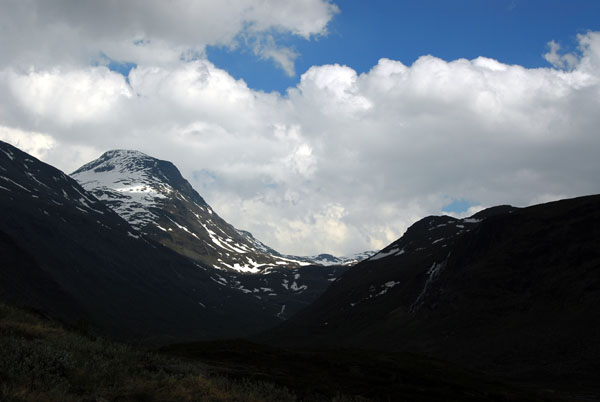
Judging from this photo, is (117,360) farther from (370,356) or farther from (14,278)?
(14,278)

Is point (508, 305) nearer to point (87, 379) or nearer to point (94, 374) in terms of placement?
point (94, 374)

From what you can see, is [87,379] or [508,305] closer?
[87,379]

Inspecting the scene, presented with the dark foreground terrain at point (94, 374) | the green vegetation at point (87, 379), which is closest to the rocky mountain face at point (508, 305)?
the dark foreground terrain at point (94, 374)

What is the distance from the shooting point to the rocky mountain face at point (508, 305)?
104312 mm

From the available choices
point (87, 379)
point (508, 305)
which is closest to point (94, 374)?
point (87, 379)

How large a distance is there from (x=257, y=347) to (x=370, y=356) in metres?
18.8

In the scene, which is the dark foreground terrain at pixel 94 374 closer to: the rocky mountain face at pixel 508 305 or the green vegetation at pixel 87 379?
the green vegetation at pixel 87 379

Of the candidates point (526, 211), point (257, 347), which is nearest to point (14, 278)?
point (257, 347)

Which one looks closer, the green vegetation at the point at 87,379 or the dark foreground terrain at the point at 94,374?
the green vegetation at the point at 87,379

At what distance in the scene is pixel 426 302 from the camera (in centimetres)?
16338

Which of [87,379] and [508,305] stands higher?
[508,305]

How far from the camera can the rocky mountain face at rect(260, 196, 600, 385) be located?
10431cm

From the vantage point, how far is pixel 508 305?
135 m

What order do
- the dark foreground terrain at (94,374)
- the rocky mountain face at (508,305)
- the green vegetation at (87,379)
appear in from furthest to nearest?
the rocky mountain face at (508,305), the dark foreground terrain at (94,374), the green vegetation at (87,379)
